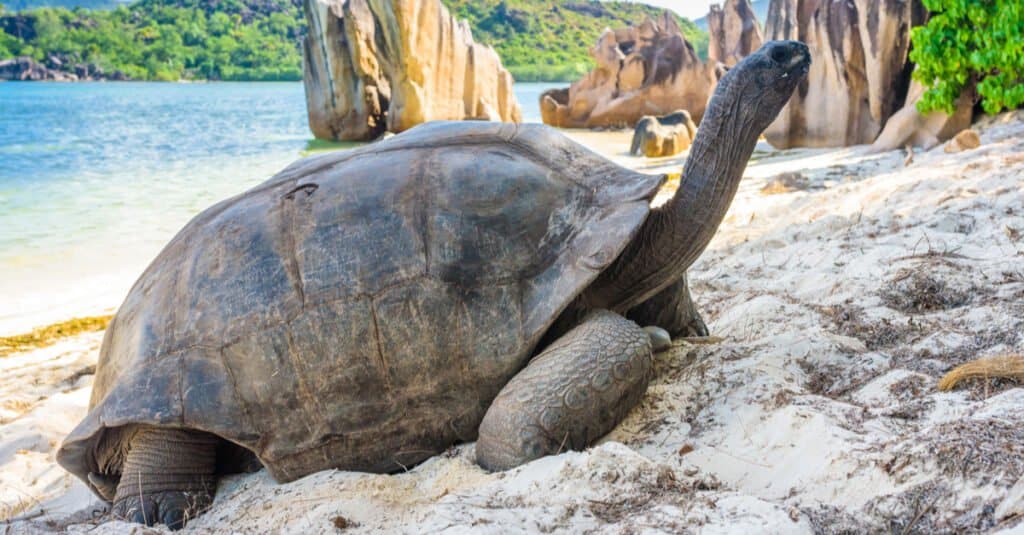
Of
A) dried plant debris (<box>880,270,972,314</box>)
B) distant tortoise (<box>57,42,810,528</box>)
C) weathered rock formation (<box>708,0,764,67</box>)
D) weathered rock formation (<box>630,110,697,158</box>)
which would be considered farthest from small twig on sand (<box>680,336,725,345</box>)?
weathered rock formation (<box>708,0,764,67</box>)

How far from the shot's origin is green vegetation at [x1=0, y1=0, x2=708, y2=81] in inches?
3054

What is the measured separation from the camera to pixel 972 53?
308 inches

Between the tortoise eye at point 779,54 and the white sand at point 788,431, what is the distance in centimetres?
104

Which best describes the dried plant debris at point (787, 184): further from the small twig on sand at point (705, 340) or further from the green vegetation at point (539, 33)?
the green vegetation at point (539, 33)

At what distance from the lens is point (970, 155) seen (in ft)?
20.6

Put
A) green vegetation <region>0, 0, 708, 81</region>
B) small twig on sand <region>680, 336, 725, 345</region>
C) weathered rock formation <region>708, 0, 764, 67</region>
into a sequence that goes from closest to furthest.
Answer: small twig on sand <region>680, 336, 725, 345</region> → weathered rock formation <region>708, 0, 764, 67</region> → green vegetation <region>0, 0, 708, 81</region>

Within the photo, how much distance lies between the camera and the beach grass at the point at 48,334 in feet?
18.5

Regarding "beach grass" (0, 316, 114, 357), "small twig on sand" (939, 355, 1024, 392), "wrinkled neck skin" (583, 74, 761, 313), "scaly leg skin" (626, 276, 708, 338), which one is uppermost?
"wrinkled neck skin" (583, 74, 761, 313)

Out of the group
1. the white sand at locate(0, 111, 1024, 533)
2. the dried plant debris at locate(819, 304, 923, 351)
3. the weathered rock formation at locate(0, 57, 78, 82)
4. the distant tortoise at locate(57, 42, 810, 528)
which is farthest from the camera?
the weathered rock formation at locate(0, 57, 78, 82)

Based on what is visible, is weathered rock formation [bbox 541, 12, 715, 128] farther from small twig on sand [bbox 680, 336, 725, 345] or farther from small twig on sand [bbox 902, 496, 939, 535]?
small twig on sand [bbox 902, 496, 939, 535]

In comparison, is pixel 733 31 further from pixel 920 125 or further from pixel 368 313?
pixel 368 313

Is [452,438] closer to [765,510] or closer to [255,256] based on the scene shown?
[255,256]

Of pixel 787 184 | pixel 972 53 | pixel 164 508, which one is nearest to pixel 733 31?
pixel 972 53

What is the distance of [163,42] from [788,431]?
89.2 meters
